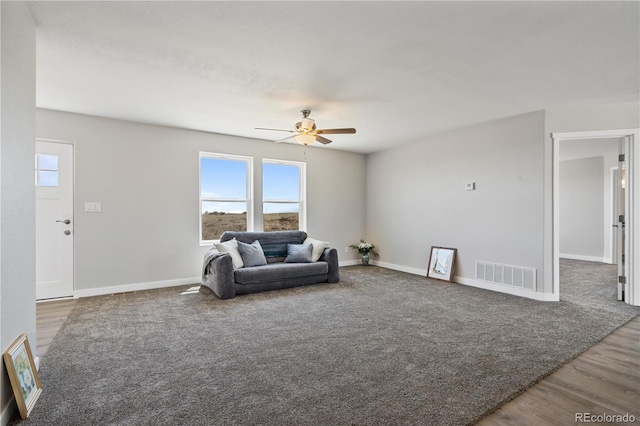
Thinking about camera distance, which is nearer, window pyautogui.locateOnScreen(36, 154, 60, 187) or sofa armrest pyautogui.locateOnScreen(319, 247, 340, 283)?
window pyautogui.locateOnScreen(36, 154, 60, 187)

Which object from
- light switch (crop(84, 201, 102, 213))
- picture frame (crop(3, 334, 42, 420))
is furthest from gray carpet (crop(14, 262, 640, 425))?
light switch (crop(84, 201, 102, 213))

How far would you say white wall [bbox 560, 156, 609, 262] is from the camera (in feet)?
23.7

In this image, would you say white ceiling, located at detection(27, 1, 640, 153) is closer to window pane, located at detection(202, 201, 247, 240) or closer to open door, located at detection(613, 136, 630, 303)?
open door, located at detection(613, 136, 630, 303)

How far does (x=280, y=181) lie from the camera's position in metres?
6.05

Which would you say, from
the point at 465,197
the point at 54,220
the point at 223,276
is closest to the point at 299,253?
the point at 223,276

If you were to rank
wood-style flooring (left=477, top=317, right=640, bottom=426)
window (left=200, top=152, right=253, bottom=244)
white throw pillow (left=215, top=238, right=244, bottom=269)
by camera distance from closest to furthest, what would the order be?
1. wood-style flooring (left=477, top=317, right=640, bottom=426)
2. white throw pillow (left=215, top=238, right=244, bottom=269)
3. window (left=200, top=152, right=253, bottom=244)

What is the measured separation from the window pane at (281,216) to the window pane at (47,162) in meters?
3.08

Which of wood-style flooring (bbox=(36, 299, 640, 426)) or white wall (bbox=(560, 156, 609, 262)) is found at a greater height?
white wall (bbox=(560, 156, 609, 262))

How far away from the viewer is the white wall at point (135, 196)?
4270 millimetres

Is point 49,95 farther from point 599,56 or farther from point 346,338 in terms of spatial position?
point 599,56

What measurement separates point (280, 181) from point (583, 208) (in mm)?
7363

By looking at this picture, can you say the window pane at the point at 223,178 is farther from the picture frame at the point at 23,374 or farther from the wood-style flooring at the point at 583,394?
the wood-style flooring at the point at 583,394

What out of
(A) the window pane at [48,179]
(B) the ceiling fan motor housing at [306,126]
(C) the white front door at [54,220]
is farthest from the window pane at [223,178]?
(B) the ceiling fan motor housing at [306,126]

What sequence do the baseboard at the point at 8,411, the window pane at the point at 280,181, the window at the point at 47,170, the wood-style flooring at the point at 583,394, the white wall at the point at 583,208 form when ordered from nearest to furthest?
the baseboard at the point at 8,411, the wood-style flooring at the point at 583,394, the window at the point at 47,170, the window pane at the point at 280,181, the white wall at the point at 583,208
